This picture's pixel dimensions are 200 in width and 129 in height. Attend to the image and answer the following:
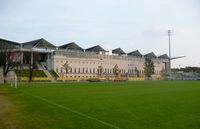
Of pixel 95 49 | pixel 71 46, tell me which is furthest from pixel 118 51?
pixel 71 46

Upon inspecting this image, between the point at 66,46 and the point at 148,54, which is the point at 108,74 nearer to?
the point at 66,46

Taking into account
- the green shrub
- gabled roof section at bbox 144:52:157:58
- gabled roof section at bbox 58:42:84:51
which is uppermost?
gabled roof section at bbox 58:42:84:51

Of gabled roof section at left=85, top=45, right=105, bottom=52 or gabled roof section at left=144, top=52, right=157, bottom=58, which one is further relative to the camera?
gabled roof section at left=144, top=52, right=157, bottom=58

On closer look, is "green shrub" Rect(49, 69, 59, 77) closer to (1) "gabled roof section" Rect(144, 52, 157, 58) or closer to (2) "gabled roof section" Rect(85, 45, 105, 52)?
(2) "gabled roof section" Rect(85, 45, 105, 52)

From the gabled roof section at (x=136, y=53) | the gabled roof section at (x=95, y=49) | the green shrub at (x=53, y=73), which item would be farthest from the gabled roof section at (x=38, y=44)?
the gabled roof section at (x=136, y=53)

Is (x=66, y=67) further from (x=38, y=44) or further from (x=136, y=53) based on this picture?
(x=136, y=53)

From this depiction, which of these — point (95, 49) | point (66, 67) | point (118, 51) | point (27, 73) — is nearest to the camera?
point (27, 73)

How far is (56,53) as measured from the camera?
110 m

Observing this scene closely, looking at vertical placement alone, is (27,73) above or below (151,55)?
below

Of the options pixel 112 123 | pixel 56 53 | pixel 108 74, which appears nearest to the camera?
pixel 112 123

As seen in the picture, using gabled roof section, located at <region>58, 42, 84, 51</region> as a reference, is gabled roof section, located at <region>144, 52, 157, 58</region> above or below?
below

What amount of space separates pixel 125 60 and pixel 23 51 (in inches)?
Answer: 2266

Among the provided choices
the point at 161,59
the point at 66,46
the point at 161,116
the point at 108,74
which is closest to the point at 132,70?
the point at 108,74

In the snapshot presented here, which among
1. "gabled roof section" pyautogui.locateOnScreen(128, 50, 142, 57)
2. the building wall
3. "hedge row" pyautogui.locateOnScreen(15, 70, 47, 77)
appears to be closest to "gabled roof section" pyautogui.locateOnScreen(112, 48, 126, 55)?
the building wall
